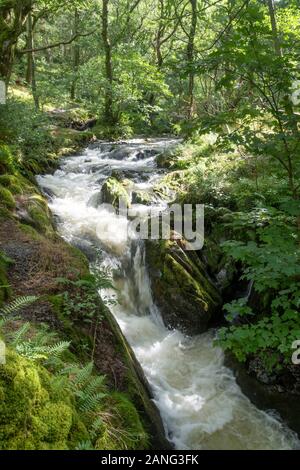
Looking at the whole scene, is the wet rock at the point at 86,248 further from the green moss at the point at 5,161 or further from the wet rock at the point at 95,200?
A: the green moss at the point at 5,161

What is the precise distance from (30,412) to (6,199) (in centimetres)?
615

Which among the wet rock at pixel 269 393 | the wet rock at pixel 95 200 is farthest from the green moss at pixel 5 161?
the wet rock at pixel 269 393

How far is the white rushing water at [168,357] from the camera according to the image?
5820mm

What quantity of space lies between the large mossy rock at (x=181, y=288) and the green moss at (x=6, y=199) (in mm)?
3237

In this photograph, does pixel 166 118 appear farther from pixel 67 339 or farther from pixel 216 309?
pixel 67 339

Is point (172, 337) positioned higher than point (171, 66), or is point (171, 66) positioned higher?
point (171, 66)

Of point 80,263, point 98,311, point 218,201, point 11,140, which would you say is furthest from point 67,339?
point 11,140

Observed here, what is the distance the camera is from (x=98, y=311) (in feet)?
17.8

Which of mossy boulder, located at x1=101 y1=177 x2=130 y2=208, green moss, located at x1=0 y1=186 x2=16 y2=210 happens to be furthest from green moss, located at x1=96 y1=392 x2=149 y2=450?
mossy boulder, located at x1=101 y1=177 x2=130 y2=208

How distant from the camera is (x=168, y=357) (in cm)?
746

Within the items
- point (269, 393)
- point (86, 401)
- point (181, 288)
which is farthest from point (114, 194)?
point (86, 401)

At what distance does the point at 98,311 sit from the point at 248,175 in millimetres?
6967

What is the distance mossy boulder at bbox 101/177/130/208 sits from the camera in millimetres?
10828

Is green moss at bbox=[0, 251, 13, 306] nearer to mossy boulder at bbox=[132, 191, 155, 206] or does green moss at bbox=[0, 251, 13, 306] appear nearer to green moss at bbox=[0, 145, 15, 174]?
green moss at bbox=[0, 145, 15, 174]
